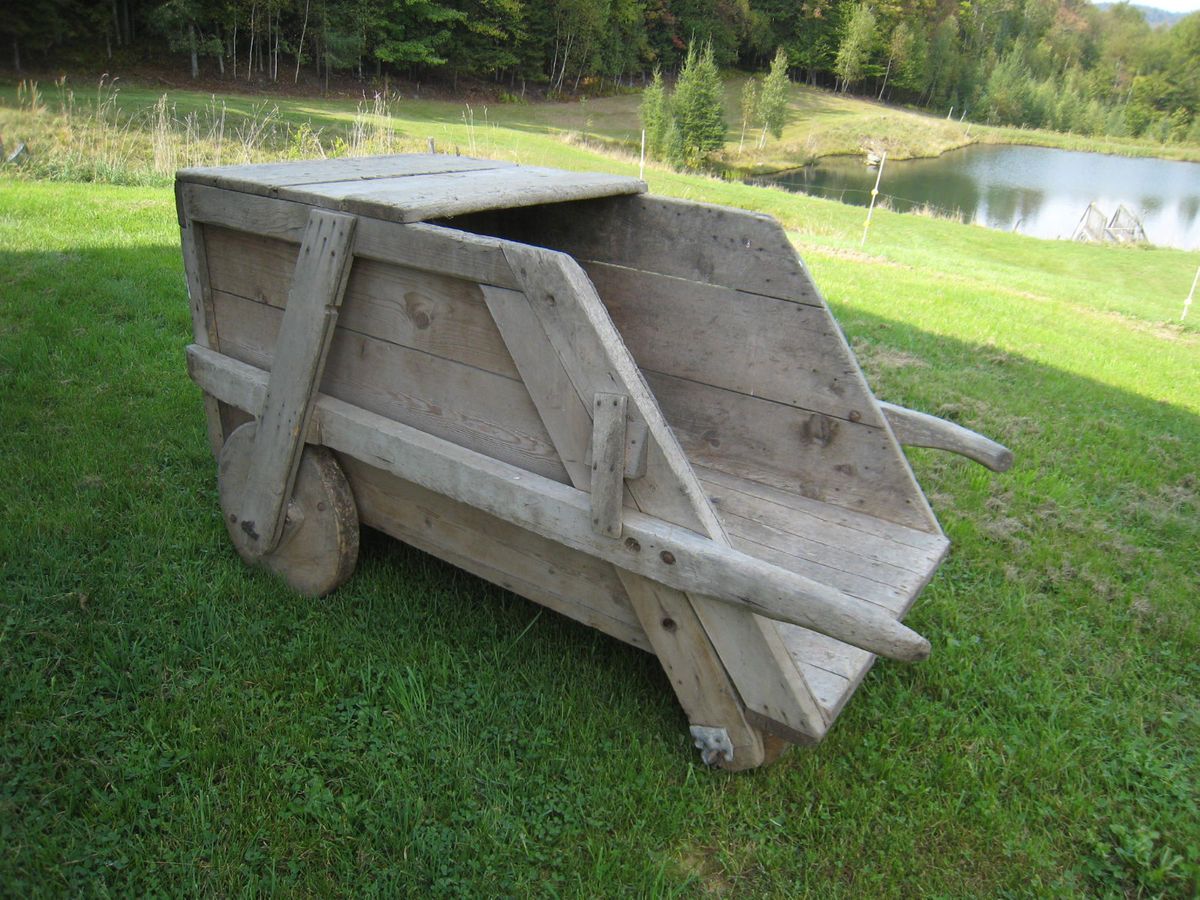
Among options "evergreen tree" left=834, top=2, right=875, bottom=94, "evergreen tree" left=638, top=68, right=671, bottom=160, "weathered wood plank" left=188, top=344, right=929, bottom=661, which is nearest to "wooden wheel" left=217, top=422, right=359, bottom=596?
"weathered wood plank" left=188, top=344, right=929, bottom=661

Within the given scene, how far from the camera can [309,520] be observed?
8.89 ft

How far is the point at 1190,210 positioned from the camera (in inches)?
1235

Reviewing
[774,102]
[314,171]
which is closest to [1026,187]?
[774,102]

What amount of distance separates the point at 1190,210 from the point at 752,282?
121 feet

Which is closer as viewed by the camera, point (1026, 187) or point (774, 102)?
Answer: point (1026, 187)

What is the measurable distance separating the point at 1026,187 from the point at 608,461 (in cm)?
3820

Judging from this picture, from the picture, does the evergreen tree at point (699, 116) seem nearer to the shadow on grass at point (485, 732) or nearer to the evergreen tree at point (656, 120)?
the evergreen tree at point (656, 120)

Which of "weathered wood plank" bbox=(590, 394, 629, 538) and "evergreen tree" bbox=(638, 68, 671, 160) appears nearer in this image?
"weathered wood plank" bbox=(590, 394, 629, 538)

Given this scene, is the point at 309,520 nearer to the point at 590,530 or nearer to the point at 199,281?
the point at 199,281

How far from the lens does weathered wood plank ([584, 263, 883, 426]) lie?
8.92 feet

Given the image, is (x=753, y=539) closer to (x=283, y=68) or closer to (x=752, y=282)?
(x=752, y=282)

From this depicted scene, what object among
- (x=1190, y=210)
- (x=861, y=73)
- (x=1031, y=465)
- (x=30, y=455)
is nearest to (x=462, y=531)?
(x=30, y=455)

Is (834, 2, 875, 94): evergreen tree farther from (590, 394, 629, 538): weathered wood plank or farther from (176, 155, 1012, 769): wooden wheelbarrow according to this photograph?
(590, 394, 629, 538): weathered wood plank

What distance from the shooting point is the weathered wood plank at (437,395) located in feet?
7.26
